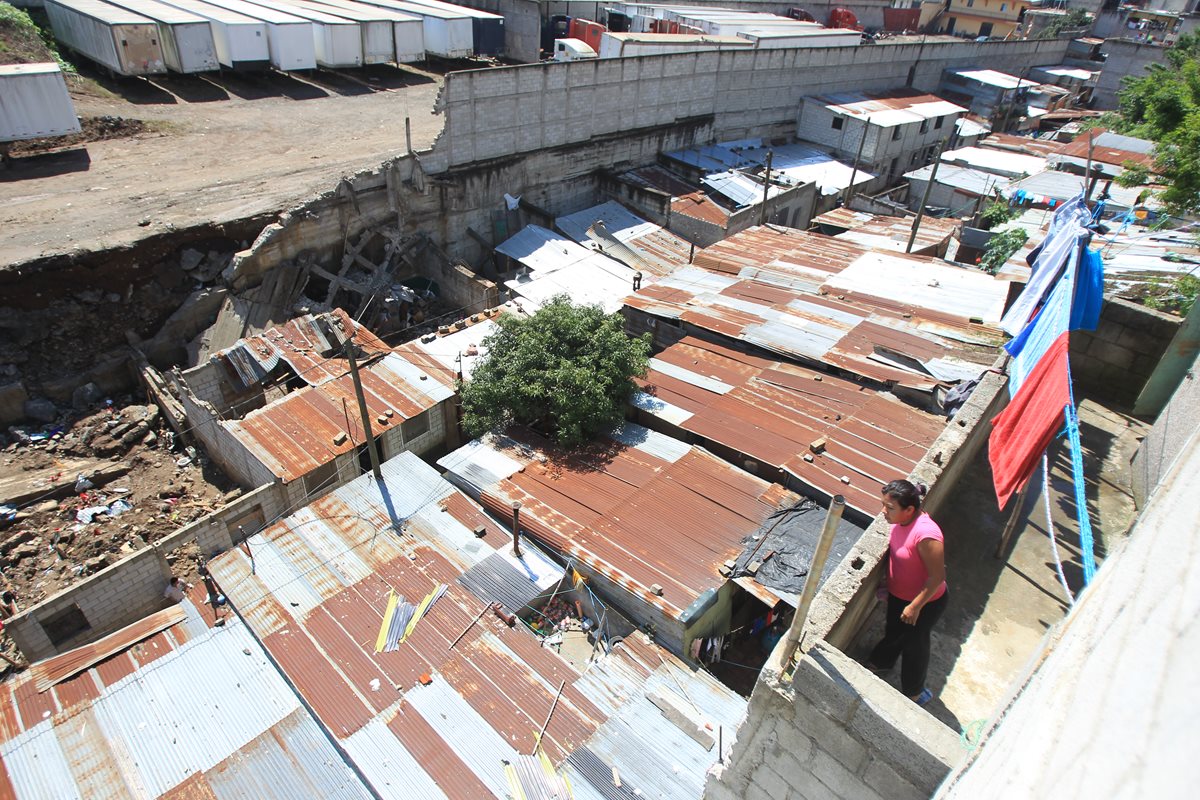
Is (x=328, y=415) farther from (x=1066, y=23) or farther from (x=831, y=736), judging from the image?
(x=1066, y=23)

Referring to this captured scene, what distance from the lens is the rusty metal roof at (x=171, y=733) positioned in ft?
26.2

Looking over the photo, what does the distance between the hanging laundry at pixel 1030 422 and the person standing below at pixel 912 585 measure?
106cm

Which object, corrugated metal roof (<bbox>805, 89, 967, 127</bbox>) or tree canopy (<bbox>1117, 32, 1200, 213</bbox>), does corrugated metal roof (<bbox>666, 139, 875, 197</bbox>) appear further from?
tree canopy (<bbox>1117, 32, 1200, 213</bbox>)

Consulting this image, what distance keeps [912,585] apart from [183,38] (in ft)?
109

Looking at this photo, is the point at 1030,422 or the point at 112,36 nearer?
the point at 1030,422

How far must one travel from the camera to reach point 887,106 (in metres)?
34.8

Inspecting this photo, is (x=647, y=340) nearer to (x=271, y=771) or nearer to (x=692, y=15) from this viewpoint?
(x=271, y=771)

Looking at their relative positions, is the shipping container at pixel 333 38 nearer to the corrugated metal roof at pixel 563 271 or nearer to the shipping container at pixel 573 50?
the shipping container at pixel 573 50

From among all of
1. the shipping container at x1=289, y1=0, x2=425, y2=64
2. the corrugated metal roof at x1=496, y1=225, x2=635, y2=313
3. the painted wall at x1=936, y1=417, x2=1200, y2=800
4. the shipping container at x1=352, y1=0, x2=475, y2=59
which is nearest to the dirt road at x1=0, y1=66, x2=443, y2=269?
the shipping container at x1=289, y1=0, x2=425, y2=64

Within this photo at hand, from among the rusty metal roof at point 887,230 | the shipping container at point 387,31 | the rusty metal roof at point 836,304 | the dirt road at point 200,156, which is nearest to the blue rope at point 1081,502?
the rusty metal roof at point 836,304

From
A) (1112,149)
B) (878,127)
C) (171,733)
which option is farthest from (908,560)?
(1112,149)

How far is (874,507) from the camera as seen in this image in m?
10.3

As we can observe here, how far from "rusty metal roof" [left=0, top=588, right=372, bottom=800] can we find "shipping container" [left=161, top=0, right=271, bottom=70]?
27742 mm

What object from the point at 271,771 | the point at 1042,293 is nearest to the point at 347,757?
the point at 271,771
